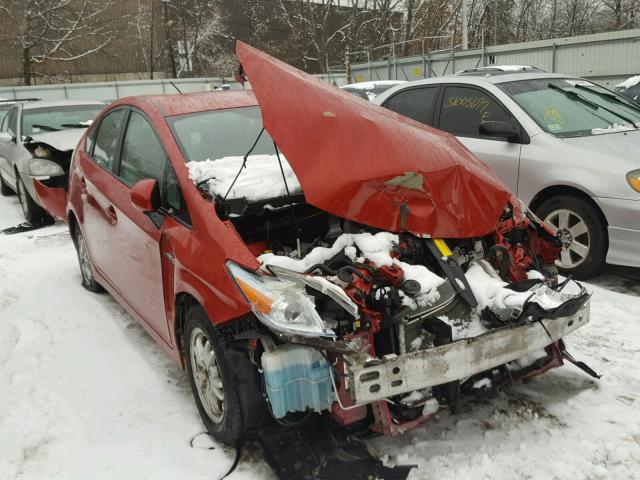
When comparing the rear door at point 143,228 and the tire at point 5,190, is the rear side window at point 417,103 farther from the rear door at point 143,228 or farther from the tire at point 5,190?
the tire at point 5,190

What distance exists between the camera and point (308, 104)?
9.87 feet

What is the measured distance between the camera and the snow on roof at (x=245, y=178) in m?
2.92

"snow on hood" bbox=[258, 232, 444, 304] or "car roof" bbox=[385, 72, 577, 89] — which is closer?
"snow on hood" bbox=[258, 232, 444, 304]

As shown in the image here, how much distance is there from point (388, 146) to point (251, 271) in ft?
3.35

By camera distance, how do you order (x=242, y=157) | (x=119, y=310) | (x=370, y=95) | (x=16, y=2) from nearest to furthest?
1. (x=242, y=157)
2. (x=119, y=310)
3. (x=370, y=95)
4. (x=16, y=2)

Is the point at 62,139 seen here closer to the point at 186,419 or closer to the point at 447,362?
the point at 186,419

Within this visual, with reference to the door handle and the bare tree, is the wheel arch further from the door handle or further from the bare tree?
the bare tree

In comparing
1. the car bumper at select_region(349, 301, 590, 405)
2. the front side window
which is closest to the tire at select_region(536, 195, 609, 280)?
the car bumper at select_region(349, 301, 590, 405)

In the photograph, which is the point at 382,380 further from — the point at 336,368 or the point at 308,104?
the point at 308,104

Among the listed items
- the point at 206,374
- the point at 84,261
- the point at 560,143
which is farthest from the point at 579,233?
the point at 84,261

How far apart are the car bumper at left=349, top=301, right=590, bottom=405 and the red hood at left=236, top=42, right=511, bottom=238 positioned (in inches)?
24.2

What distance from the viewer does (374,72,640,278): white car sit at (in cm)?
449

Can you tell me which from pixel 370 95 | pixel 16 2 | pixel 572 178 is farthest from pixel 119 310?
pixel 16 2

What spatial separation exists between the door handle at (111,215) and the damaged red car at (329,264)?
119mm
